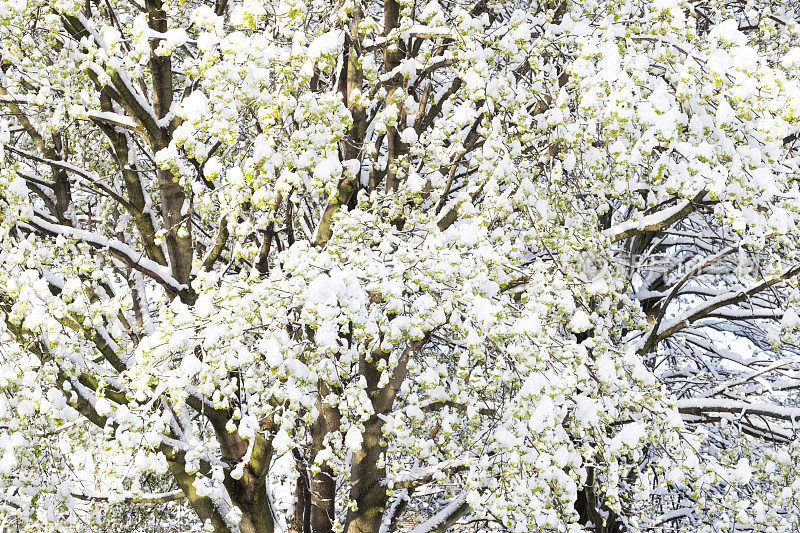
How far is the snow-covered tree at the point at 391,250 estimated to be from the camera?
11.9 feet

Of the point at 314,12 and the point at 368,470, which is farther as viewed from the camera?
the point at 368,470

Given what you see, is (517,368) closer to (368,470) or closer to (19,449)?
(368,470)

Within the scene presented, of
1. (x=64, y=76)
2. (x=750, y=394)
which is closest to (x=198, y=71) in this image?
(x=64, y=76)

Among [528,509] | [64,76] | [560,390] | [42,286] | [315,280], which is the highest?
[64,76]

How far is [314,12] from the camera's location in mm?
4395

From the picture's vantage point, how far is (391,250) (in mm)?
3959

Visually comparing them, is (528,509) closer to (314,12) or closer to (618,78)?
(618,78)

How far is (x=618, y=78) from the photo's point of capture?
3.47 meters

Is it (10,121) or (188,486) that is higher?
(10,121)

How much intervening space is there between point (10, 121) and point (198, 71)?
3.77 m

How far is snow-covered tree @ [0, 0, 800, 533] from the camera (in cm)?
363

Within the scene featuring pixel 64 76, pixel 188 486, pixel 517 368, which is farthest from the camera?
pixel 188 486

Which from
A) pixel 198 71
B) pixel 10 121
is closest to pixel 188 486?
pixel 198 71

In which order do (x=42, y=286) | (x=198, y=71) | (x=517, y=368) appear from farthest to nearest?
1. (x=42, y=286)
2. (x=198, y=71)
3. (x=517, y=368)
